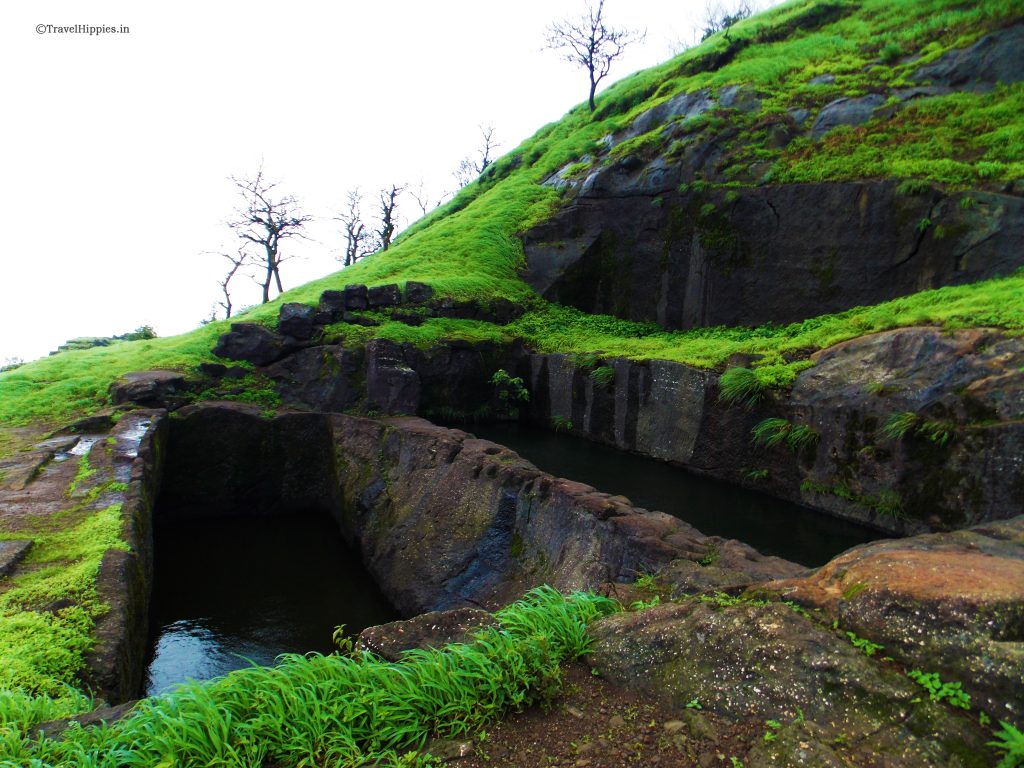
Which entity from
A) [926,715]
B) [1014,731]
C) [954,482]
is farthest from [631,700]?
[954,482]

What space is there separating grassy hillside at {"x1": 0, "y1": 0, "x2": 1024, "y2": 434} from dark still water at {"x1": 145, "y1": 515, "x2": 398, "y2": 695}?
402 cm

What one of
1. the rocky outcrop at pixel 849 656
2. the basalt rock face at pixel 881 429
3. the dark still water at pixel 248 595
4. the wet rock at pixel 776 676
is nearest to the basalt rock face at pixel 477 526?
the dark still water at pixel 248 595

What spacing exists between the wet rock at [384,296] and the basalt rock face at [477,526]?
4.78 meters

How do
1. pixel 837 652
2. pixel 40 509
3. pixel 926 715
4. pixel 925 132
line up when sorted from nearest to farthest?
pixel 926 715, pixel 837 652, pixel 40 509, pixel 925 132

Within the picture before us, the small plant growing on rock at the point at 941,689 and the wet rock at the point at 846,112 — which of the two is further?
the wet rock at the point at 846,112

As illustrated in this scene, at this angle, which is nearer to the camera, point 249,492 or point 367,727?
point 367,727

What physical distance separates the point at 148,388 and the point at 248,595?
211 inches

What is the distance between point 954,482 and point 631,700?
6713 mm

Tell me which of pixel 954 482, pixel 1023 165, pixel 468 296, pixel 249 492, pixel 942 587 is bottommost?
pixel 249 492

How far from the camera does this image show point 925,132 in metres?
13.2

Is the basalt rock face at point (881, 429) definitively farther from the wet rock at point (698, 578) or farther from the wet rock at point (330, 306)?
the wet rock at point (330, 306)

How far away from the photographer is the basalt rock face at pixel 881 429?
7238 mm

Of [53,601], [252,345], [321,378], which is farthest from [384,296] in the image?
[53,601]

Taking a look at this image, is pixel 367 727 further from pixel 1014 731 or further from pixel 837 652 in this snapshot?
pixel 1014 731
